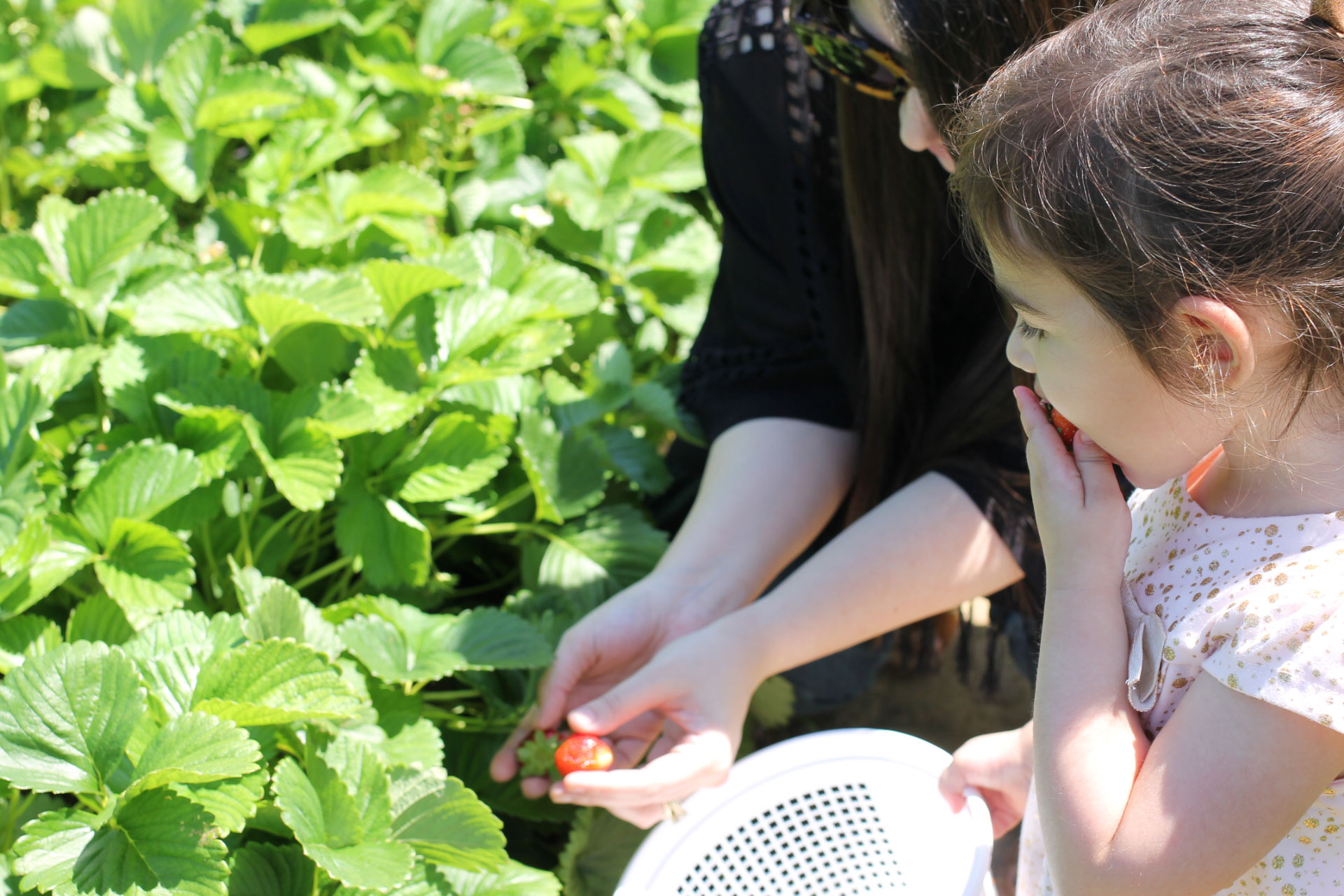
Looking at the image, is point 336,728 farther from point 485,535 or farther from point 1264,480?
point 1264,480

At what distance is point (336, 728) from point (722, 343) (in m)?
0.71

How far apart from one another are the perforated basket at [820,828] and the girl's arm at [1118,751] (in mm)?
230

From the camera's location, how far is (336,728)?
923 mm

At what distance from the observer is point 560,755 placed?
974 millimetres

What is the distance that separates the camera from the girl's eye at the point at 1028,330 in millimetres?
735

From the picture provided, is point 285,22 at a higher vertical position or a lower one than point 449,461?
higher

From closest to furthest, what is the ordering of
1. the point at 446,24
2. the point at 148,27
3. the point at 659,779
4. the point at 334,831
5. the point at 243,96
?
the point at 334,831
the point at 659,779
the point at 243,96
the point at 148,27
the point at 446,24

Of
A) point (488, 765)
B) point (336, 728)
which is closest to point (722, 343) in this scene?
point (488, 765)

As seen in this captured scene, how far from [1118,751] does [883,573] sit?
433mm

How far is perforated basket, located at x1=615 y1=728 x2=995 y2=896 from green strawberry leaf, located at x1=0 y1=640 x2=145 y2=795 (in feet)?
1.32

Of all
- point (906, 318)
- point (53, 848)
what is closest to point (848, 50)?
point (906, 318)

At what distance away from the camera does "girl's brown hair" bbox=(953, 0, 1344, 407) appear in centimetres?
61

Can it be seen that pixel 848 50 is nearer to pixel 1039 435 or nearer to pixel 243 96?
pixel 1039 435

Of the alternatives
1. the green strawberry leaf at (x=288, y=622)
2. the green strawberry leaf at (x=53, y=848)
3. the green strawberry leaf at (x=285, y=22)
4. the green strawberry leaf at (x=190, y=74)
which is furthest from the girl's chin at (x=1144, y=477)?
the green strawberry leaf at (x=285, y=22)
